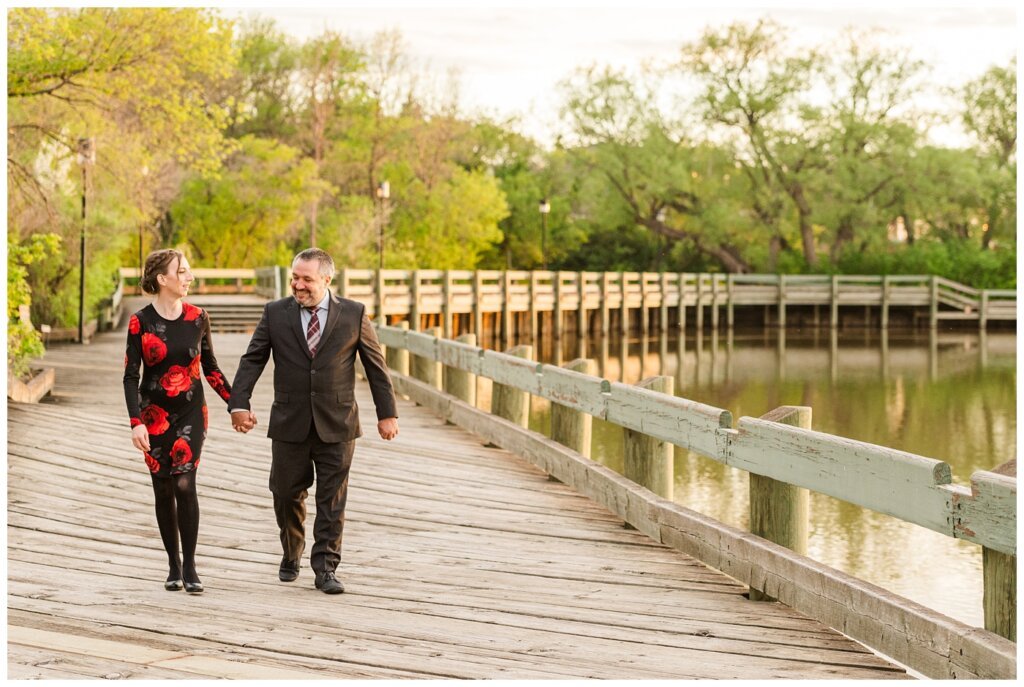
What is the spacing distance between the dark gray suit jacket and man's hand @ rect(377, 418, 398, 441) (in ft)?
0.26

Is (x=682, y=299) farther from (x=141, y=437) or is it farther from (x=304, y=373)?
(x=141, y=437)

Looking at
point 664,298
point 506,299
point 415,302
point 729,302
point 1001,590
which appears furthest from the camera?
point 729,302

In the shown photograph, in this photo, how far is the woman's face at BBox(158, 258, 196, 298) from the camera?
5.55 m

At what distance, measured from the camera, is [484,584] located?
224 inches

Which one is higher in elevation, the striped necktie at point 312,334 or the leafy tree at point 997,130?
the leafy tree at point 997,130

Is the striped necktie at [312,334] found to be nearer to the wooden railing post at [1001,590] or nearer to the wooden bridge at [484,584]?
the wooden bridge at [484,584]

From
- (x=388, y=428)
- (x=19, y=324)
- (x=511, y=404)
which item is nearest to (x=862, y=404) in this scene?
(x=511, y=404)

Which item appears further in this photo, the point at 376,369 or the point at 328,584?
the point at 376,369

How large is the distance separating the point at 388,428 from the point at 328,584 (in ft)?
2.29

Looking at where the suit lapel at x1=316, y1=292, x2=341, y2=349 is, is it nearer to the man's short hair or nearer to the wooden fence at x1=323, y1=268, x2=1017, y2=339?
the man's short hair

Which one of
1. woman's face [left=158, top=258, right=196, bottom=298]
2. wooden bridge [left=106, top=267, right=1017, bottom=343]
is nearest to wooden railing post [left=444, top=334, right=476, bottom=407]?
woman's face [left=158, top=258, right=196, bottom=298]

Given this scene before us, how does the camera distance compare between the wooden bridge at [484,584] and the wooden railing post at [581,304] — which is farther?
the wooden railing post at [581,304]

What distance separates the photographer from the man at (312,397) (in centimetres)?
561

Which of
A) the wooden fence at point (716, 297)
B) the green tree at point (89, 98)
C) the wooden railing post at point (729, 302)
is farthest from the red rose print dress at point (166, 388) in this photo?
the wooden railing post at point (729, 302)
